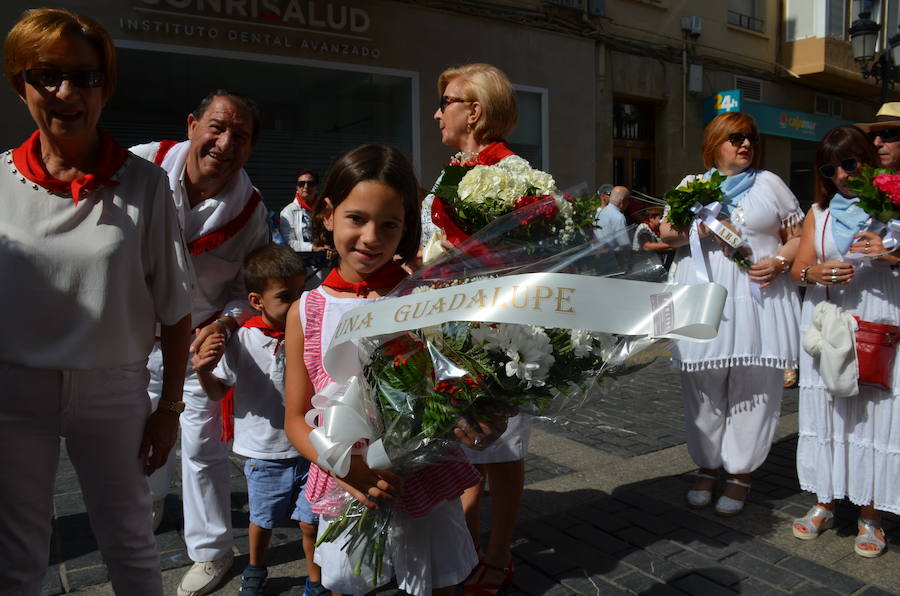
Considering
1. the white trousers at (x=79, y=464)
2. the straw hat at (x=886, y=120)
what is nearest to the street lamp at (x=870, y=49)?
the straw hat at (x=886, y=120)

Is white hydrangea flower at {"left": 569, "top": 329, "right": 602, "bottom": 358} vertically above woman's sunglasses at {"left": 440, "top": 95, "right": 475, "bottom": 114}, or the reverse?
woman's sunglasses at {"left": 440, "top": 95, "right": 475, "bottom": 114}

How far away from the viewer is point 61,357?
6.93 feet

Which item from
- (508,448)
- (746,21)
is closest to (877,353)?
(508,448)

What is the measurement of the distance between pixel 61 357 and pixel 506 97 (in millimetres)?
2111

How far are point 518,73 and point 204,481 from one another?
1126cm

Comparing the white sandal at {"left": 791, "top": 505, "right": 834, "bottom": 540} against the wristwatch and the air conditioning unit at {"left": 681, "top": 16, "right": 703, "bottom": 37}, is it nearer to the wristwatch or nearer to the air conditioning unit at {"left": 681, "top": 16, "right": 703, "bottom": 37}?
the wristwatch

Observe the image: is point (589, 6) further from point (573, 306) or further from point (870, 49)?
point (573, 306)

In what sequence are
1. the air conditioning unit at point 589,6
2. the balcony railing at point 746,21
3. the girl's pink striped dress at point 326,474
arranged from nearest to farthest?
the girl's pink striped dress at point 326,474, the air conditioning unit at point 589,6, the balcony railing at point 746,21

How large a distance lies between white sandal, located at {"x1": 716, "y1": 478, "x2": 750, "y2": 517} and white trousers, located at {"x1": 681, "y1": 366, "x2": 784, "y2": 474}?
0.23 ft

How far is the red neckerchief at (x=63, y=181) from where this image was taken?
213 cm

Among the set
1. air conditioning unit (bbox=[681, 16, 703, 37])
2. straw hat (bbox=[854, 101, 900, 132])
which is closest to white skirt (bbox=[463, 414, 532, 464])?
straw hat (bbox=[854, 101, 900, 132])

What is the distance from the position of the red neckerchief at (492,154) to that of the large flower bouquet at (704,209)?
1124 mm

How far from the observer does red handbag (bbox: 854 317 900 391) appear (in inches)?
137

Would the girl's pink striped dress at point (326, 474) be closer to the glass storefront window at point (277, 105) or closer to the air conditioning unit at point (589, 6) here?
the glass storefront window at point (277, 105)
